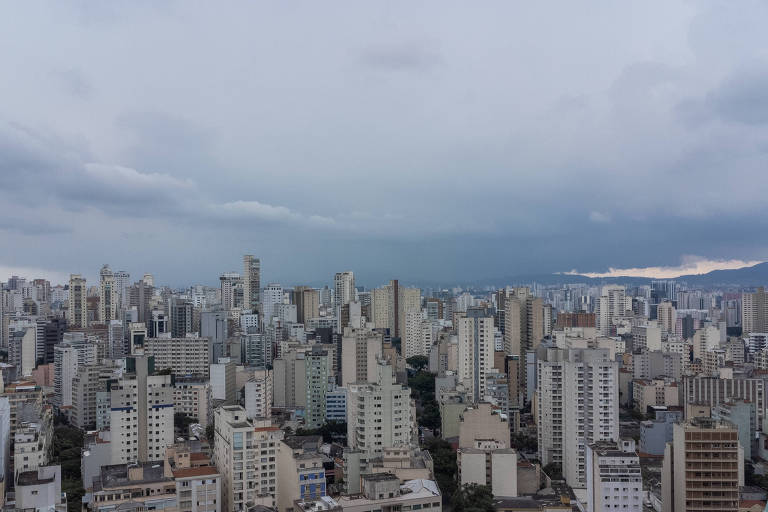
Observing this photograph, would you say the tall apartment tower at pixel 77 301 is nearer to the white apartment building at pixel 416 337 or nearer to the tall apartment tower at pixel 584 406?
the white apartment building at pixel 416 337

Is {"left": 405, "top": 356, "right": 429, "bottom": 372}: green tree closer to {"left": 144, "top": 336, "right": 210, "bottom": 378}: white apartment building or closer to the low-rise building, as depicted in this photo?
{"left": 144, "top": 336, "right": 210, "bottom": 378}: white apartment building

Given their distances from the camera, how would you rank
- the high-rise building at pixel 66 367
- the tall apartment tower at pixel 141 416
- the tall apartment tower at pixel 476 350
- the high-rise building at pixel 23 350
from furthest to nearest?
the high-rise building at pixel 23 350 < the high-rise building at pixel 66 367 < the tall apartment tower at pixel 476 350 < the tall apartment tower at pixel 141 416

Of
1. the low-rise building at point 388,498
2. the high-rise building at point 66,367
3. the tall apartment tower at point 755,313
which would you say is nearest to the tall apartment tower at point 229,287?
the high-rise building at point 66,367

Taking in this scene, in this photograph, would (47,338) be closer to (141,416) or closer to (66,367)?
(66,367)

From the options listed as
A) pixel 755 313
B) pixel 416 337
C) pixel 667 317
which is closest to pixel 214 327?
pixel 416 337

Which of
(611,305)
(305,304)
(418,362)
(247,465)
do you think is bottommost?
(418,362)

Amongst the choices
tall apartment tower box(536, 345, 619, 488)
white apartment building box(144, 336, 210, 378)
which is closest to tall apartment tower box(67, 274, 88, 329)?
white apartment building box(144, 336, 210, 378)

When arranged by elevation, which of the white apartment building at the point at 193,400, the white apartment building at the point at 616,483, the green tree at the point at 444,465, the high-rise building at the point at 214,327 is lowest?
the green tree at the point at 444,465
